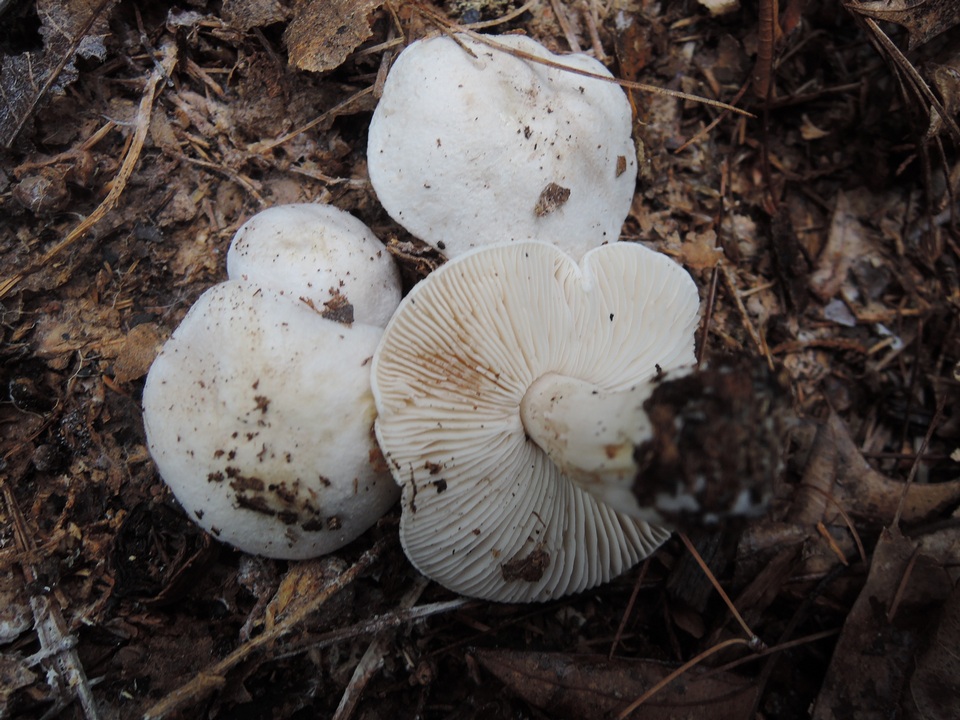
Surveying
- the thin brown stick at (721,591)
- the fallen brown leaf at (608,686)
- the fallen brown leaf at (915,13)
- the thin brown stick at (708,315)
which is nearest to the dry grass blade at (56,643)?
the fallen brown leaf at (608,686)

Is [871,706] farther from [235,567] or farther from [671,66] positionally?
[671,66]

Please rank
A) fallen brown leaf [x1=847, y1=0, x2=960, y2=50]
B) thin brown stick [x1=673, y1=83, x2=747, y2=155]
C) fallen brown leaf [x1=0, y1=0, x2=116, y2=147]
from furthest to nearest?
1. thin brown stick [x1=673, y1=83, x2=747, y2=155]
2. fallen brown leaf [x1=847, y1=0, x2=960, y2=50]
3. fallen brown leaf [x1=0, y1=0, x2=116, y2=147]

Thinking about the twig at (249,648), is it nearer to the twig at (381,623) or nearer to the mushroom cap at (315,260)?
the twig at (381,623)

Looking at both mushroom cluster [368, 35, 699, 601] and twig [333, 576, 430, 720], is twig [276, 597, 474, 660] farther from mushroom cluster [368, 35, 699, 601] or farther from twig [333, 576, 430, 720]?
mushroom cluster [368, 35, 699, 601]

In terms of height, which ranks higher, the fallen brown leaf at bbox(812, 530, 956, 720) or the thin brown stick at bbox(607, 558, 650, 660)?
the thin brown stick at bbox(607, 558, 650, 660)

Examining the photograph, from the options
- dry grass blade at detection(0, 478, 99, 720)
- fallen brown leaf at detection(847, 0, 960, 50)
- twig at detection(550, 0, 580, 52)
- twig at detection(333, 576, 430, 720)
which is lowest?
twig at detection(333, 576, 430, 720)

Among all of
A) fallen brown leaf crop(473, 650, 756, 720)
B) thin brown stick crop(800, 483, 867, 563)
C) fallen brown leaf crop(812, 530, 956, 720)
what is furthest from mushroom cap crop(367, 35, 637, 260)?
fallen brown leaf crop(812, 530, 956, 720)

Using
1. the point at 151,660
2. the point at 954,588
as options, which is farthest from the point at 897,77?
the point at 151,660
